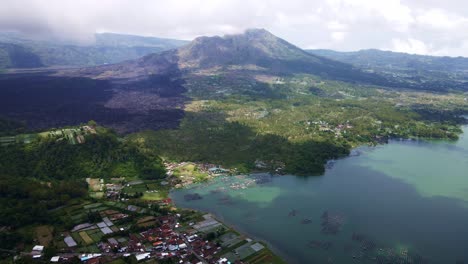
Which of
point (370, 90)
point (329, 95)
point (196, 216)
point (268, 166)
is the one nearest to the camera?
point (196, 216)

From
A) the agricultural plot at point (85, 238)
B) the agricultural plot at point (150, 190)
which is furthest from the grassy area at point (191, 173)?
the agricultural plot at point (85, 238)

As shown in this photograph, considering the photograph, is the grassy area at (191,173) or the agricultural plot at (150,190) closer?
the agricultural plot at (150,190)

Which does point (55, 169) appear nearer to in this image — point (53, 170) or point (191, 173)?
point (53, 170)

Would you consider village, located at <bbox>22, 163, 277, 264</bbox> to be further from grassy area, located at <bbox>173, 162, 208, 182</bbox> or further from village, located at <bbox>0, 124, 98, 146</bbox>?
village, located at <bbox>0, 124, 98, 146</bbox>

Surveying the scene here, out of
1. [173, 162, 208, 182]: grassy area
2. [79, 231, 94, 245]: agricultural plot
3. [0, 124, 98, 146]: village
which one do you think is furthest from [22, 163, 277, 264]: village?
[0, 124, 98, 146]: village

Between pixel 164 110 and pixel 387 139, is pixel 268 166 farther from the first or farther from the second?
pixel 164 110

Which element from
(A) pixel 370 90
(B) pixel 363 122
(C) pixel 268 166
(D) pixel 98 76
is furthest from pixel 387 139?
(D) pixel 98 76

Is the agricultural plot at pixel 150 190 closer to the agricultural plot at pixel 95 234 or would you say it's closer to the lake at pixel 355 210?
the lake at pixel 355 210
